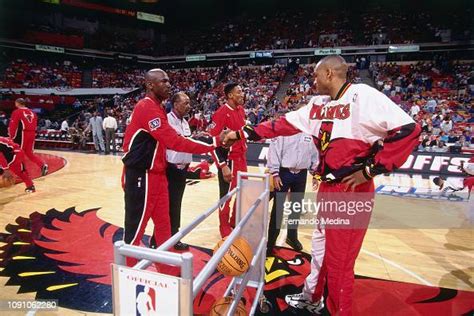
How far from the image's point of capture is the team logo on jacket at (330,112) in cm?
218

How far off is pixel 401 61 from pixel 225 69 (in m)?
13.4

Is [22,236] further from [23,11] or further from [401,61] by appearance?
[23,11]

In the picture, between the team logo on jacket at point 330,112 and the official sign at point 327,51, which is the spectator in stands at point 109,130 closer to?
the team logo on jacket at point 330,112

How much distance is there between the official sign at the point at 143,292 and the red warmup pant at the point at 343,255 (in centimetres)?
134

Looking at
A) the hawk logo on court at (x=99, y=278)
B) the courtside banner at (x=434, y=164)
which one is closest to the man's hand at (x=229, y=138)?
the hawk logo on court at (x=99, y=278)

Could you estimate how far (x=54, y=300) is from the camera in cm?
302

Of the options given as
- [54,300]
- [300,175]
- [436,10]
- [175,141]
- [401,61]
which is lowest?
[54,300]

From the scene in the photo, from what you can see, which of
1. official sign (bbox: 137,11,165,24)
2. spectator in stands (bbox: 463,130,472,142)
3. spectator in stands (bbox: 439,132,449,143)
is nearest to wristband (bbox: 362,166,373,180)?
spectator in stands (bbox: 439,132,449,143)

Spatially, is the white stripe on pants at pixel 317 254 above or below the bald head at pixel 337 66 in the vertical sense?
below

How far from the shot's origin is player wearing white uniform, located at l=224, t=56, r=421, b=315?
78.9 inches

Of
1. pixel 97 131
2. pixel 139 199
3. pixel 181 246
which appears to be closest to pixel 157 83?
pixel 139 199

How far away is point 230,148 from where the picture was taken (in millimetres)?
4215

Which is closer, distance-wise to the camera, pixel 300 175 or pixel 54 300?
pixel 54 300

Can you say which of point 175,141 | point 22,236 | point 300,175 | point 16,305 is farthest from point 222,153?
point 22,236
